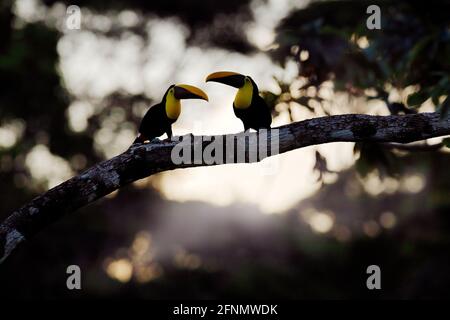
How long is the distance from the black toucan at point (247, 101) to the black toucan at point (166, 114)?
1.25 feet

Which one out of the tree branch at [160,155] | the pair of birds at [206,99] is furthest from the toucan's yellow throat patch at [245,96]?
the tree branch at [160,155]

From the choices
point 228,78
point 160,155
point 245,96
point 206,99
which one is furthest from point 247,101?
point 160,155

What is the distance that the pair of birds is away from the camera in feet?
18.5

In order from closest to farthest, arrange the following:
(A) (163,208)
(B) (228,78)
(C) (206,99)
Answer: (C) (206,99) < (B) (228,78) < (A) (163,208)

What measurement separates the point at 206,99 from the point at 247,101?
0.62 metres

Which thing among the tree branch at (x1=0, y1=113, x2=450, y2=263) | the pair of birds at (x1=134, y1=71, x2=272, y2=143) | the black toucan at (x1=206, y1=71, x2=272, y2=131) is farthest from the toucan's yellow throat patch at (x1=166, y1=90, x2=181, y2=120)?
the tree branch at (x1=0, y1=113, x2=450, y2=263)

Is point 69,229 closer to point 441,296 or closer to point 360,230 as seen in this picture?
point 441,296

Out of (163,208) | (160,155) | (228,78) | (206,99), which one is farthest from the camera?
(163,208)

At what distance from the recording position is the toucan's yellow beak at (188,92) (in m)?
5.60

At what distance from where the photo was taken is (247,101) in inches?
239

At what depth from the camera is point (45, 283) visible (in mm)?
16844

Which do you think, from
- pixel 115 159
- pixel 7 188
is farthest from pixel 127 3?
pixel 115 159

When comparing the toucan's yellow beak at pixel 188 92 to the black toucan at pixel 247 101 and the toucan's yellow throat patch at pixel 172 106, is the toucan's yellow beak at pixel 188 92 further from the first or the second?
the black toucan at pixel 247 101

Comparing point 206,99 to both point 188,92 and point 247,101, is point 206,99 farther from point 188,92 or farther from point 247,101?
point 247,101
